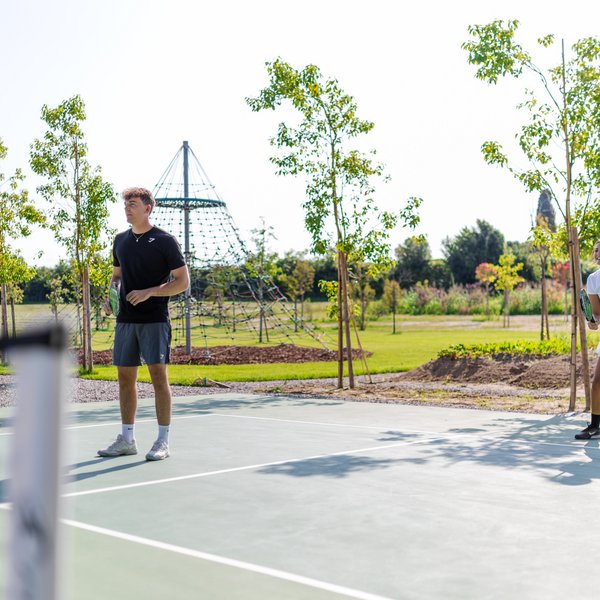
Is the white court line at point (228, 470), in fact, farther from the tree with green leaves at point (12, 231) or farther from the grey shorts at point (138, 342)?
the tree with green leaves at point (12, 231)

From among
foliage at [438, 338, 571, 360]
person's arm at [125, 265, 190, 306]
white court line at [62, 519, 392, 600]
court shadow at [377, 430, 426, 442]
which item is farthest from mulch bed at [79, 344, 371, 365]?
white court line at [62, 519, 392, 600]

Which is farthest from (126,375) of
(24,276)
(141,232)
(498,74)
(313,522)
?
(24,276)

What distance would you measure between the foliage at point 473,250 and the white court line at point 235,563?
57676 mm

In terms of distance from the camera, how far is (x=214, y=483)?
5.31 metres

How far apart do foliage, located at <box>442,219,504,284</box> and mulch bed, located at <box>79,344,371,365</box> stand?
40.4 m

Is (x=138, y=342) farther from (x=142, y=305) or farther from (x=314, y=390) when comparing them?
(x=314, y=390)

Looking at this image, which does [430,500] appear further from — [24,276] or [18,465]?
[24,276]

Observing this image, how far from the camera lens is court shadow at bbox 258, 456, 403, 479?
18.5 feet

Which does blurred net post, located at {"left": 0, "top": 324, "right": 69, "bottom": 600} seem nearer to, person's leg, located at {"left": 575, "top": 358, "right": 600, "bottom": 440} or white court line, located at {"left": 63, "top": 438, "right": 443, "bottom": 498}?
white court line, located at {"left": 63, "top": 438, "right": 443, "bottom": 498}

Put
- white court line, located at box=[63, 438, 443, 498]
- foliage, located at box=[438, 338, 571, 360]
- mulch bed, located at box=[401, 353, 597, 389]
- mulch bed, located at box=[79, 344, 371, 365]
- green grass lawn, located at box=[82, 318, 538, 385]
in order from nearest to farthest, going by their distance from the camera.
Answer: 1. white court line, located at box=[63, 438, 443, 498]
2. mulch bed, located at box=[401, 353, 597, 389]
3. foliage, located at box=[438, 338, 571, 360]
4. green grass lawn, located at box=[82, 318, 538, 385]
5. mulch bed, located at box=[79, 344, 371, 365]

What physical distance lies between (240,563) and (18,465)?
3.00m

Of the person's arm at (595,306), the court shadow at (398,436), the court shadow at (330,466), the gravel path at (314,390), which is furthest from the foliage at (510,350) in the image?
the court shadow at (330,466)

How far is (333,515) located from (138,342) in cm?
243

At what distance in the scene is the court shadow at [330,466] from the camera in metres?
5.64
